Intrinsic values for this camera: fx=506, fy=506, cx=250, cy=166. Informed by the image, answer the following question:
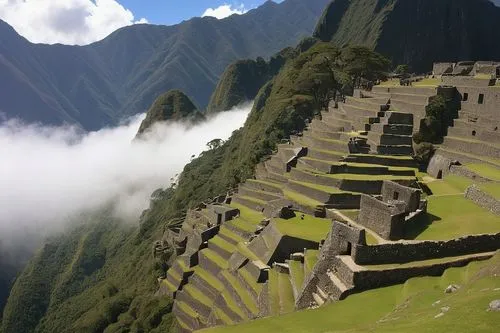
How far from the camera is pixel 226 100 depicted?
405 ft

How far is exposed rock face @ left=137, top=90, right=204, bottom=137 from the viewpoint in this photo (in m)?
128

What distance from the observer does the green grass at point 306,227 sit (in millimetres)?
20234

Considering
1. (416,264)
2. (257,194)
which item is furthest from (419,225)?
(257,194)

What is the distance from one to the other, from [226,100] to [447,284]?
371 feet

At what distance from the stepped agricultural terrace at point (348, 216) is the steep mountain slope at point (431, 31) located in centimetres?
6828

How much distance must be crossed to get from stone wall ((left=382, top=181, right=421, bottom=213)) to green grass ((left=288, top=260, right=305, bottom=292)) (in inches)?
152

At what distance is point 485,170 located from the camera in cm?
2128

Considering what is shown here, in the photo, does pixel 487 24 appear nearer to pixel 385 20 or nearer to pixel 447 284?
pixel 385 20

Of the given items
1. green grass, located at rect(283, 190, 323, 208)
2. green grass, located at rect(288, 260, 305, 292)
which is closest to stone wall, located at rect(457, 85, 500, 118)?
green grass, located at rect(283, 190, 323, 208)

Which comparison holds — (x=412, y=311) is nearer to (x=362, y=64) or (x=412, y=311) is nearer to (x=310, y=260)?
(x=310, y=260)

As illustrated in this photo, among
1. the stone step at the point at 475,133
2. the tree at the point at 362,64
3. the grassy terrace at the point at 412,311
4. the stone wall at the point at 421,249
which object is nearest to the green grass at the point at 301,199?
the stone wall at the point at 421,249

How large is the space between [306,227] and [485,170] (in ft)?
25.9

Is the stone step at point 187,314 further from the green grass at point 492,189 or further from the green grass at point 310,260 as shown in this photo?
the green grass at point 492,189

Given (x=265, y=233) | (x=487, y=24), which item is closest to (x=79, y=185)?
(x=487, y=24)
